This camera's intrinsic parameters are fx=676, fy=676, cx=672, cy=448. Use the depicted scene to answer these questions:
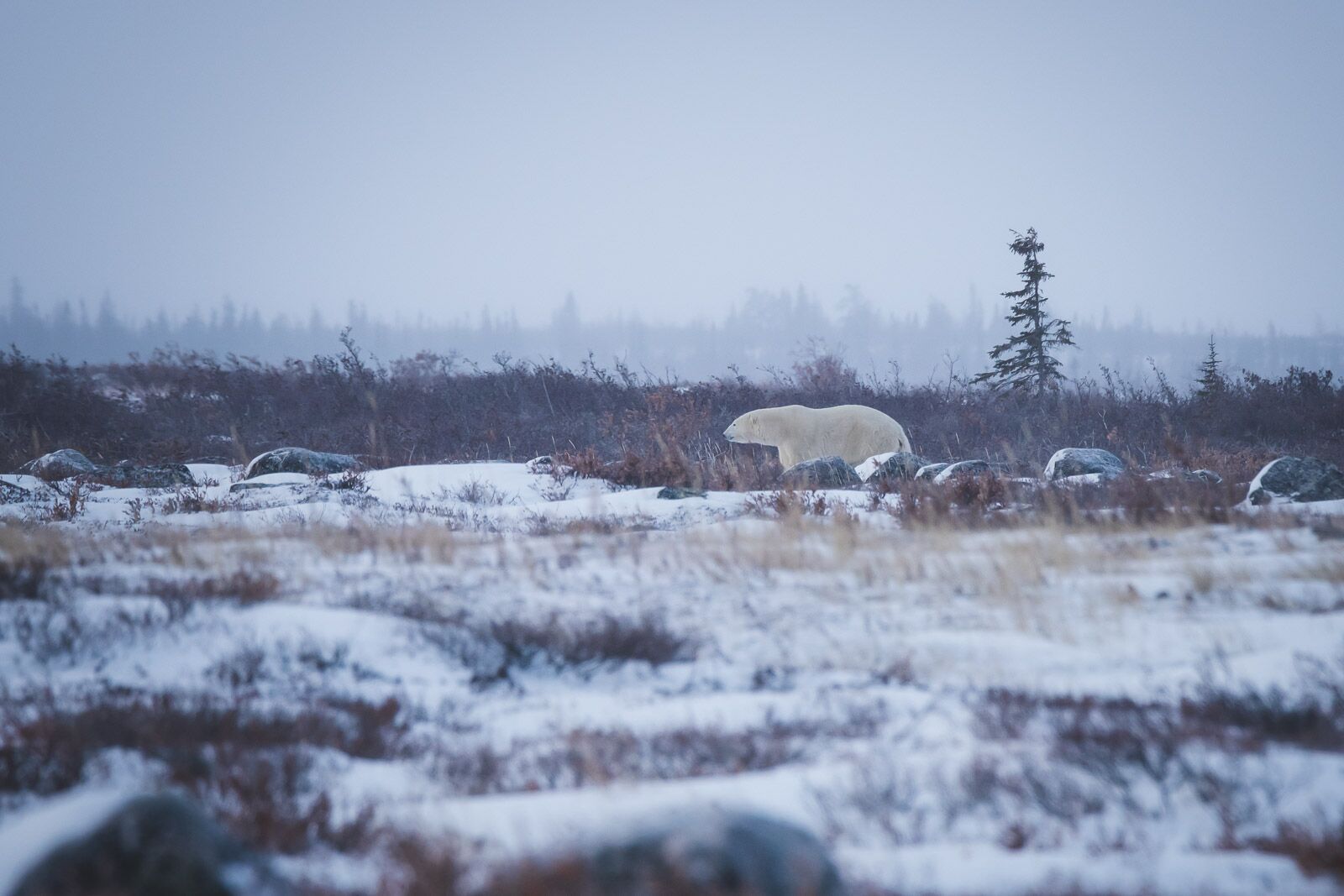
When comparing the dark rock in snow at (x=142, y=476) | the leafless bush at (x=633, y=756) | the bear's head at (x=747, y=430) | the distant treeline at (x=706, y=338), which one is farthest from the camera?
the distant treeline at (x=706, y=338)

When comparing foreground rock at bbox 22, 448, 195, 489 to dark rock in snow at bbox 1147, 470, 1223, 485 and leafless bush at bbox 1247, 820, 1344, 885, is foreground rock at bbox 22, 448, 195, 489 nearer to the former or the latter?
leafless bush at bbox 1247, 820, 1344, 885

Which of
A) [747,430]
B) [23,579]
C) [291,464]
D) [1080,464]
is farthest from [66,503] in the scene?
[1080,464]

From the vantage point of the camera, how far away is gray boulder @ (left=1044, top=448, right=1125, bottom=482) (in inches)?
365

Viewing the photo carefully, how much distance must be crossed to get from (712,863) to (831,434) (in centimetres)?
1223

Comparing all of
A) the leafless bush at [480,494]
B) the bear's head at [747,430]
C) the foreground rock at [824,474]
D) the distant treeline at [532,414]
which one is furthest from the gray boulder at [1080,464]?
the leafless bush at [480,494]

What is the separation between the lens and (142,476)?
10.9 metres

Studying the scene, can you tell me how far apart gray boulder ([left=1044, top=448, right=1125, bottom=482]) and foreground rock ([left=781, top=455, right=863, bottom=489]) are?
2.62 m

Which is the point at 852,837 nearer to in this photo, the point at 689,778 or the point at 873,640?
the point at 689,778

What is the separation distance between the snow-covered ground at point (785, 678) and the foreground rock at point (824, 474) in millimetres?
4088

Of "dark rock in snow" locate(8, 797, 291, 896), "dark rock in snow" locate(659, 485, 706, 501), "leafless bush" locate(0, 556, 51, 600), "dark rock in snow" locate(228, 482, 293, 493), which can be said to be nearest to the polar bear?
"dark rock in snow" locate(659, 485, 706, 501)

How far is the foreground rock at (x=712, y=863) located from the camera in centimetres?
145

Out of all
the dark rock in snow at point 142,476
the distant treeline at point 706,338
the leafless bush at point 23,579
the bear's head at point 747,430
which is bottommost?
the leafless bush at point 23,579

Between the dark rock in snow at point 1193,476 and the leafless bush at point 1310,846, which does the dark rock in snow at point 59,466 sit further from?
the dark rock in snow at point 1193,476

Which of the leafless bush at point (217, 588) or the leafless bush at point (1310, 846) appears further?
the leafless bush at point (217, 588)
